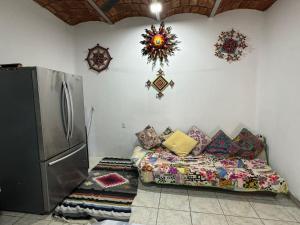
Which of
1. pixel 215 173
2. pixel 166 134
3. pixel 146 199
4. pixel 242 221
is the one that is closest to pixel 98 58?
pixel 166 134

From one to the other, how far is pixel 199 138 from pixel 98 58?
2.51 meters

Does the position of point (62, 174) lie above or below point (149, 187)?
above

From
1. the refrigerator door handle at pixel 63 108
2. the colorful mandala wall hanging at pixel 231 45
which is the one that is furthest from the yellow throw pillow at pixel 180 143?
the refrigerator door handle at pixel 63 108

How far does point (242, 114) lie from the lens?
3.32 m

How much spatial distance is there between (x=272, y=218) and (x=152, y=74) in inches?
109

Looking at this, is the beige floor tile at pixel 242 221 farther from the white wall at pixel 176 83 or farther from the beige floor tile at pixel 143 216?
the white wall at pixel 176 83

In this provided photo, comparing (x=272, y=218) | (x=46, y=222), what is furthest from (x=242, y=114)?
(x=46, y=222)

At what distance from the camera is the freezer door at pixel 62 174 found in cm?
201

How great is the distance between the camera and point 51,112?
203 cm

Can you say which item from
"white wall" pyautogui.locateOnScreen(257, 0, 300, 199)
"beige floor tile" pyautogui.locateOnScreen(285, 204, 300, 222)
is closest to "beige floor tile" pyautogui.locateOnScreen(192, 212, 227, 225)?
"beige floor tile" pyautogui.locateOnScreen(285, 204, 300, 222)

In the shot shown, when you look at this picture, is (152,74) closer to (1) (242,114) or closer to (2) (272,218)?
(1) (242,114)

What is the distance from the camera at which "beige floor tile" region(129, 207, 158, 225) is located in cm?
199

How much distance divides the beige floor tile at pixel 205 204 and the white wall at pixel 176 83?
1.37 metres

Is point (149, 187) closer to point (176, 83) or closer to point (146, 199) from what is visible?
point (146, 199)
